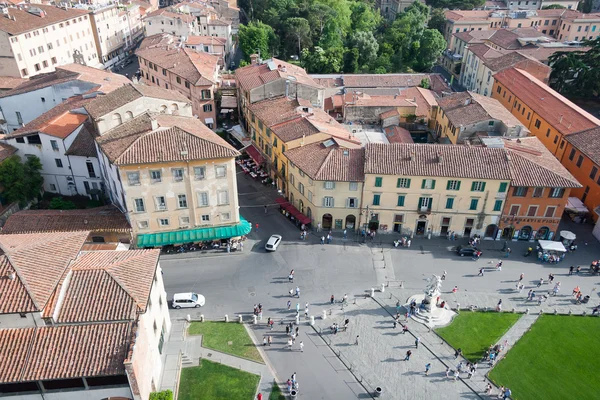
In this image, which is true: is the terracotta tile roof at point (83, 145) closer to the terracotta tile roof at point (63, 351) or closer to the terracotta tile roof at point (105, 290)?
the terracotta tile roof at point (105, 290)

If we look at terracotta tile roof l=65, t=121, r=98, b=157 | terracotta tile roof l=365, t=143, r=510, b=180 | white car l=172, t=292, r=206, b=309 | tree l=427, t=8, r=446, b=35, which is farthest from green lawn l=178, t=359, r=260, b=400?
tree l=427, t=8, r=446, b=35

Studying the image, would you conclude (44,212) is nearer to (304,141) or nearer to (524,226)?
(304,141)

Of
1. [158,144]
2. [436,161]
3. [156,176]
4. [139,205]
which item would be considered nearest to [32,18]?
[158,144]

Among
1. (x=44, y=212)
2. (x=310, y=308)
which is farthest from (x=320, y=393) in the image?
(x=44, y=212)

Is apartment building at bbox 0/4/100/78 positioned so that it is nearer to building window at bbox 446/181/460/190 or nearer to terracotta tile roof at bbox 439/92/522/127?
terracotta tile roof at bbox 439/92/522/127

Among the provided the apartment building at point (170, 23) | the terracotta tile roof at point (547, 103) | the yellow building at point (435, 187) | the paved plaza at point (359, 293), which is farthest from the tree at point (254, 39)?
the yellow building at point (435, 187)

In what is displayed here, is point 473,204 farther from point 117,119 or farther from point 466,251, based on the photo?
point 117,119

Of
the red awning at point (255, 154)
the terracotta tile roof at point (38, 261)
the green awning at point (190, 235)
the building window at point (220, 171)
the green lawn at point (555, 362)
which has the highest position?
the terracotta tile roof at point (38, 261)
